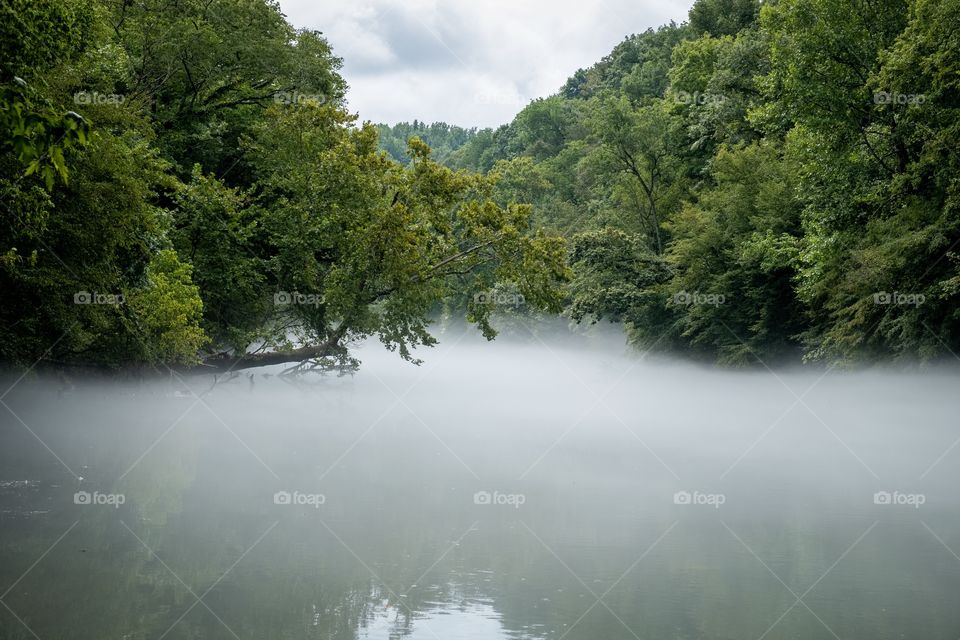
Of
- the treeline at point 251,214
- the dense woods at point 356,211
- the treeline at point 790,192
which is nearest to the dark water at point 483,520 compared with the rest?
the dense woods at point 356,211

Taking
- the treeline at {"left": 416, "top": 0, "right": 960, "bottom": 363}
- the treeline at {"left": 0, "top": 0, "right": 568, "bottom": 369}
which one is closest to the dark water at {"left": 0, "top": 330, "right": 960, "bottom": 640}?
the treeline at {"left": 416, "top": 0, "right": 960, "bottom": 363}

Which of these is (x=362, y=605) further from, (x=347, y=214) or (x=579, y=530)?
(x=347, y=214)

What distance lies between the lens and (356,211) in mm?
30078

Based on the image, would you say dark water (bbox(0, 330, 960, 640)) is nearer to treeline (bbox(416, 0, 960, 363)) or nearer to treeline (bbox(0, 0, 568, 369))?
treeline (bbox(416, 0, 960, 363))

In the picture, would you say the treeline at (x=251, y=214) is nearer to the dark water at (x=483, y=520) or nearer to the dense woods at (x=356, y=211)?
the dense woods at (x=356, y=211)

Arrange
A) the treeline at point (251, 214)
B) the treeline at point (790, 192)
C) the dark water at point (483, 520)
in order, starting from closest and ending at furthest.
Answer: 1. the dark water at point (483, 520)
2. the treeline at point (251, 214)
3. the treeline at point (790, 192)

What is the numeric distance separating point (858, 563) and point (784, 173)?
A: 27.3 metres

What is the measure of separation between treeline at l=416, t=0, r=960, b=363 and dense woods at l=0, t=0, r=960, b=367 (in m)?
0.09

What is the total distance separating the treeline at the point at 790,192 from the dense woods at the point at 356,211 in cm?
9

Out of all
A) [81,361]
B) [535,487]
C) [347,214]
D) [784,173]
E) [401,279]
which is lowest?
[535,487]

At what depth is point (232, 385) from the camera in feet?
140

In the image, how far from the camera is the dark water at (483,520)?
1078cm

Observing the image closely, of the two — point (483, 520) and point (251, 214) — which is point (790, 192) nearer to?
point (251, 214)

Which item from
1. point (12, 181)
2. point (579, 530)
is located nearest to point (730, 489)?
point (579, 530)
